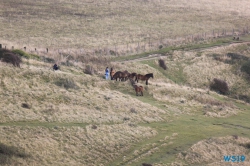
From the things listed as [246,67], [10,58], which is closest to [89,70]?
[10,58]

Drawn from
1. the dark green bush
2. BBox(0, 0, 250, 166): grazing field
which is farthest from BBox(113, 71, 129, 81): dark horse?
the dark green bush

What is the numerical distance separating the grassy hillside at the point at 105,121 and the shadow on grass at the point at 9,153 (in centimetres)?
6

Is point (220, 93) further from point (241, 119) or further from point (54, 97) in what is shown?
point (54, 97)

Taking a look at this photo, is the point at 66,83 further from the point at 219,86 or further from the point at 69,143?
the point at 219,86

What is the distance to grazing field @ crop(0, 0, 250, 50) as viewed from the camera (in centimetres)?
7769

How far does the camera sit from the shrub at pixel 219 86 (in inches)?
2261

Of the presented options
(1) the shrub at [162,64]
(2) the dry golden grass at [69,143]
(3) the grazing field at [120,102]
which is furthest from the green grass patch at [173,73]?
(2) the dry golden grass at [69,143]

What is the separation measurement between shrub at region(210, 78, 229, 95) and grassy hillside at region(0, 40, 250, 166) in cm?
578

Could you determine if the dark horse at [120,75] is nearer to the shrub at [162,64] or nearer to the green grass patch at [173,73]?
the green grass patch at [173,73]

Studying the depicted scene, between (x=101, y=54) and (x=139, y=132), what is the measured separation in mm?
32585

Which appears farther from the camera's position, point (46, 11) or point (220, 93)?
point (46, 11)

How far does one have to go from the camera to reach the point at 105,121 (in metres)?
34.2

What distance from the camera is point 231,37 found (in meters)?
84.9

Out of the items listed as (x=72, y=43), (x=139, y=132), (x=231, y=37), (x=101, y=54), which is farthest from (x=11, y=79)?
(x=231, y=37)
